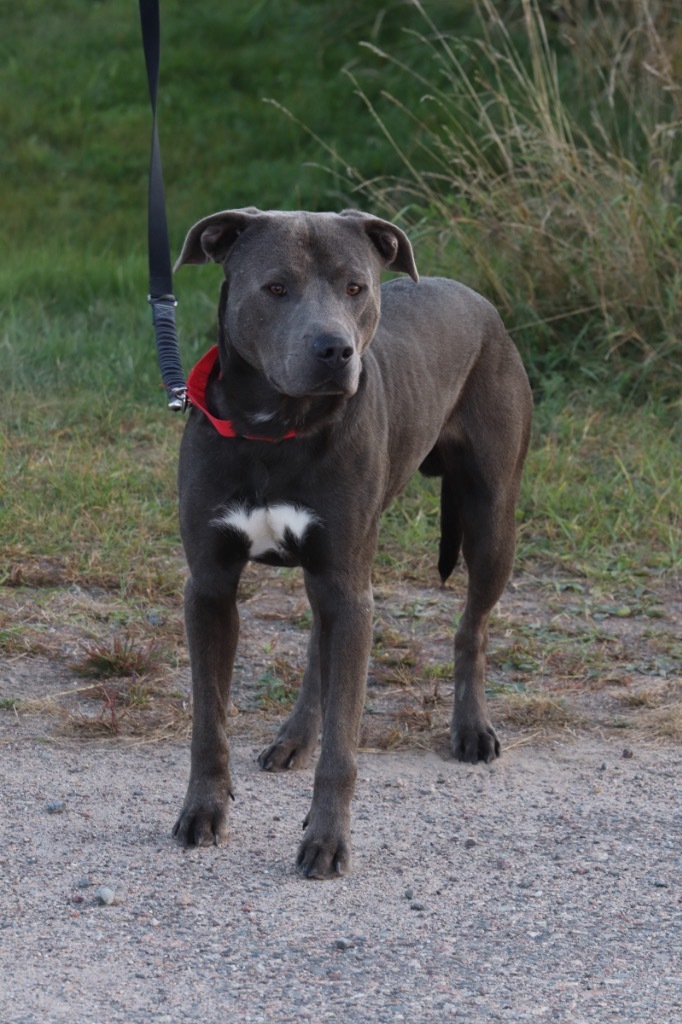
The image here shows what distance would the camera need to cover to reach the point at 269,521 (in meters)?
3.41

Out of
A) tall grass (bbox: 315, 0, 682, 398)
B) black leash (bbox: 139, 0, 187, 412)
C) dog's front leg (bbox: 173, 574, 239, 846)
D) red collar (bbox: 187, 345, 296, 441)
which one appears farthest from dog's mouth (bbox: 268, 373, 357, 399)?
tall grass (bbox: 315, 0, 682, 398)

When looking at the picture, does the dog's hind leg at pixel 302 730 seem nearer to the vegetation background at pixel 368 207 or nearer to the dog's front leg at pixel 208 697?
the dog's front leg at pixel 208 697

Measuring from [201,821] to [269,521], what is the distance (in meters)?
0.74

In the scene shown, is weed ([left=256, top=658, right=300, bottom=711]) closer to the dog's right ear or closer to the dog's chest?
the dog's chest

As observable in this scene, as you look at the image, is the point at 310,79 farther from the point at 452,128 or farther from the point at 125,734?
the point at 125,734

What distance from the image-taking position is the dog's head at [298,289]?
10.6 ft

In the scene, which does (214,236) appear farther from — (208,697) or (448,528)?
(448,528)

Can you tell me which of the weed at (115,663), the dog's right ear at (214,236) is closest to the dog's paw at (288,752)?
the weed at (115,663)

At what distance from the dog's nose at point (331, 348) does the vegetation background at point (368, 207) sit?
1.92m

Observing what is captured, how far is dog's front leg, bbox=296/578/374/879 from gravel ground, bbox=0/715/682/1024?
7cm

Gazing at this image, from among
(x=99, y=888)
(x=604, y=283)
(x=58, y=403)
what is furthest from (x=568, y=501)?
(x=99, y=888)

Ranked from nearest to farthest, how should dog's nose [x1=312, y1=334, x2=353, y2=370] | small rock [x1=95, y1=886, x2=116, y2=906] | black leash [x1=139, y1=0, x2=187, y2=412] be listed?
small rock [x1=95, y1=886, x2=116, y2=906] → dog's nose [x1=312, y1=334, x2=353, y2=370] → black leash [x1=139, y1=0, x2=187, y2=412]

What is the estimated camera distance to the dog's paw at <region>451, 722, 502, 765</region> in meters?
4.08

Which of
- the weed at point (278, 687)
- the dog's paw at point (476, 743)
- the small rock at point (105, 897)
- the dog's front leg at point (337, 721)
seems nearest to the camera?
the small rock at point (105, 897)
